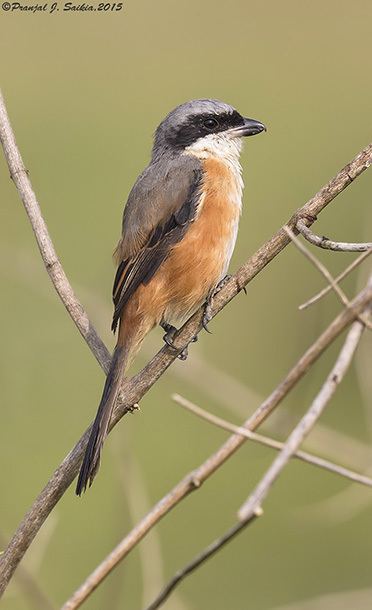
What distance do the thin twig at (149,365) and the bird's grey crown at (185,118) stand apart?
1.26m

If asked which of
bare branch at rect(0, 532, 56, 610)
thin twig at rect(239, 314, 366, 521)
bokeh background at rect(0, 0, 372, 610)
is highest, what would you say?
thin twig at rect(239, 314, 366, 521)

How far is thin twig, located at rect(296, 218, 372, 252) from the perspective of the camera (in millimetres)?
2066

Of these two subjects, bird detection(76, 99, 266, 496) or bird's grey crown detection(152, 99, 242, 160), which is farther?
bird's grey crown detection(152, 99, 242, 160)

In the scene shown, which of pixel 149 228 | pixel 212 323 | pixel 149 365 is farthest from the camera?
pixel 212 323

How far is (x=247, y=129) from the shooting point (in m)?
3.84

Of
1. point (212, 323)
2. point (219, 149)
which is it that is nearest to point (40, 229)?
point (219, 149)

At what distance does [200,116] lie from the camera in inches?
148

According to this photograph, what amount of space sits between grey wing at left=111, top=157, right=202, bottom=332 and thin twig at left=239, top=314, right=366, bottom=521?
1.90 m

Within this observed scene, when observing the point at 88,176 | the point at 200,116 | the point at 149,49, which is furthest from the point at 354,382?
the point at 149,49

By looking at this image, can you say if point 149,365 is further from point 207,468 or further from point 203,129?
point 203,129

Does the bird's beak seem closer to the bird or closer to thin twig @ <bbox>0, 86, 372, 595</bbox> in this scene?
the bird

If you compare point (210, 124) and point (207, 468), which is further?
point (210, 124)

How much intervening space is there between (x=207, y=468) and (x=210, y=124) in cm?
250

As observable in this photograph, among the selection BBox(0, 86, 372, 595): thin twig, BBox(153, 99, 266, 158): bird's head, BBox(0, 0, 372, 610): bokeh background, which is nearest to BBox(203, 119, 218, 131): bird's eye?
BBox(153, 99, 266, 158): bird's head
